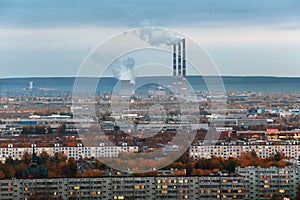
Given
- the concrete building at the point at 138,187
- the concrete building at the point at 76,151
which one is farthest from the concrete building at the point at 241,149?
the concrete building at the point at 138,187

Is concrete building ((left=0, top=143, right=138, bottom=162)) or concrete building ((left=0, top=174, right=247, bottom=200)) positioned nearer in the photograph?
concrete building ((left=0, top=174, right=247, bottom=200))

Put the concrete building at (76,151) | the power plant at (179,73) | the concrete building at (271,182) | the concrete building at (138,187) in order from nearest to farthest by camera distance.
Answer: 1. the concrete building at (138,187)
2. the concrete building at (271,182)
3. the concrete building at (76,151)
4. the power plant at (179,73)

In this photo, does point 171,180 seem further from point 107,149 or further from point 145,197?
point 107,149

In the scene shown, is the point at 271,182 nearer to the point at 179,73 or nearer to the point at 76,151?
the point at 76,151

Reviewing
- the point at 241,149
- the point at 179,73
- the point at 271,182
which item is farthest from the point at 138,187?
the point at 179,73

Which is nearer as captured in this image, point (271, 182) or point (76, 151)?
point (271, 182)

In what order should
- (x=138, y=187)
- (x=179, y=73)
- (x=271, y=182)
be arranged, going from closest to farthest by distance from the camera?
(x=138, y=187) → (x=271, y=182) → (x=179, y=73)

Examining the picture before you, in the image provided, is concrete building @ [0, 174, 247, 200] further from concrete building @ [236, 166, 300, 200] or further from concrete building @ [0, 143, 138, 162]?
concrete building @ [0, 143, 138, 162]

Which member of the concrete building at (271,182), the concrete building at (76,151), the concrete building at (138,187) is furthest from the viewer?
the concrete building at (76,151)

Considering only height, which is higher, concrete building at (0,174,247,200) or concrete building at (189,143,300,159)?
concrete building at (189,143,300,159)

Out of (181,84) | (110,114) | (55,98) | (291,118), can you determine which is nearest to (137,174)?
(110,114)

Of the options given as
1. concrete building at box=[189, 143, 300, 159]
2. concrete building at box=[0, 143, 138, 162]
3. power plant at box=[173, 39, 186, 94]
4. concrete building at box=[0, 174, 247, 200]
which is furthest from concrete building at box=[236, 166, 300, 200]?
power plant at box=[173, 39, 186, 94]

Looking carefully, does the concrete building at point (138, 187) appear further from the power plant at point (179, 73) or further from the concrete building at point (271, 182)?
the power plant at point (179, 73)
